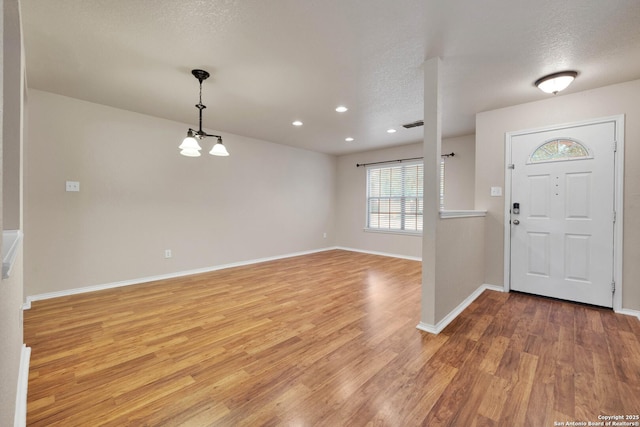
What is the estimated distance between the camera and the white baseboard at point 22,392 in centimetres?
137

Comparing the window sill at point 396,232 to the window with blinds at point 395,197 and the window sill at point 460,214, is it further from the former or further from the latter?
the window sill at point 460,214

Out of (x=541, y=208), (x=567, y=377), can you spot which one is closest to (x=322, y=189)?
(x=541, y=208)

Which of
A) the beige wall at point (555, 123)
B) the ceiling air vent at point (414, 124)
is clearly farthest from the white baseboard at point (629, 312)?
the ceiling air vent at point (414, 124)

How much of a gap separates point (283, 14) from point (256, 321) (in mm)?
2580

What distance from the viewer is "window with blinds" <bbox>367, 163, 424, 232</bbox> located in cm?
581

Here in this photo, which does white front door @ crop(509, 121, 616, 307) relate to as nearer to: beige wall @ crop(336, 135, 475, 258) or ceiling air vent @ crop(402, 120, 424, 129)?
ceiling air vent @ crop(402, 120, 424, 129)

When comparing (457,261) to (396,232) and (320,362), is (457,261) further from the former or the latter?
(396,232)

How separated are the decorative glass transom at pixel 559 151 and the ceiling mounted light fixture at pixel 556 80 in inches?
29.8

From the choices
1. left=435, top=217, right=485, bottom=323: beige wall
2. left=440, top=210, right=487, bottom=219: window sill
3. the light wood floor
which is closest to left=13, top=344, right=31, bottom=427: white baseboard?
the light wood floor

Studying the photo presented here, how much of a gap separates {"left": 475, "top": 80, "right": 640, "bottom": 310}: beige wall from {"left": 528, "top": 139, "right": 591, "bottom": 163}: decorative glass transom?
248 mm

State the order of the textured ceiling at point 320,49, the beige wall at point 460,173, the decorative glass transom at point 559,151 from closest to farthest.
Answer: the textured ceiling at point 320,49, the decorative glass transom at point 559,151, the beige wall at point 460,173

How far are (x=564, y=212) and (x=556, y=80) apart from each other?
58.7 inches

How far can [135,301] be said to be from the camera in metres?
3.21

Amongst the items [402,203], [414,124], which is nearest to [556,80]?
[414,124]
